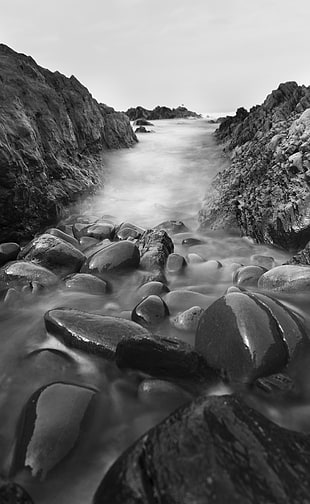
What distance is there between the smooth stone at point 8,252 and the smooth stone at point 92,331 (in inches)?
72.8

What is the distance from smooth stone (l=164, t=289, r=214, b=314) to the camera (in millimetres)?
2764

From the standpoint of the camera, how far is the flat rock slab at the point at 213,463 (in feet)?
3.39

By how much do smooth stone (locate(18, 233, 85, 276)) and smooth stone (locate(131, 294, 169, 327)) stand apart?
51.8 inches

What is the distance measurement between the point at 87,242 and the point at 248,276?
8.00 feet

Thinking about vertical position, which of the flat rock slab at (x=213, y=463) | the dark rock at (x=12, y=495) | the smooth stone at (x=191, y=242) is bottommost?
the smooth stone at (x=191, y=242)

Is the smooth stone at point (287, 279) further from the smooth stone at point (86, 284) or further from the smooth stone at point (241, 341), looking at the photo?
the smooth stone at point (86, 284)

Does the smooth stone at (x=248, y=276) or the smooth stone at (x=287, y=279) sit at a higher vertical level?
the smooth stone at (x=287, y=279)

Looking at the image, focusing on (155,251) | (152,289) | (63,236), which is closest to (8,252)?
(63,236)

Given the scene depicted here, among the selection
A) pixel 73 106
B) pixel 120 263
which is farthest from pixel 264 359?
pixel 73 106

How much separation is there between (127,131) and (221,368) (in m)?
11.7

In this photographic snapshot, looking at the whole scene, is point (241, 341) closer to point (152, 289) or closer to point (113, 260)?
point (152, 289)

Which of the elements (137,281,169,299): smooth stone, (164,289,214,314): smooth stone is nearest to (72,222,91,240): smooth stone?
(137,281,169,299): smooth stone

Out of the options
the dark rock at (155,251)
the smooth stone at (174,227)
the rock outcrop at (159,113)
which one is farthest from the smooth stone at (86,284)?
the rock outcrop at (159,113)

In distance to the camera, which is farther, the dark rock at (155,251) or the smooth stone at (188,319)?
the dark rock at (155,251)
